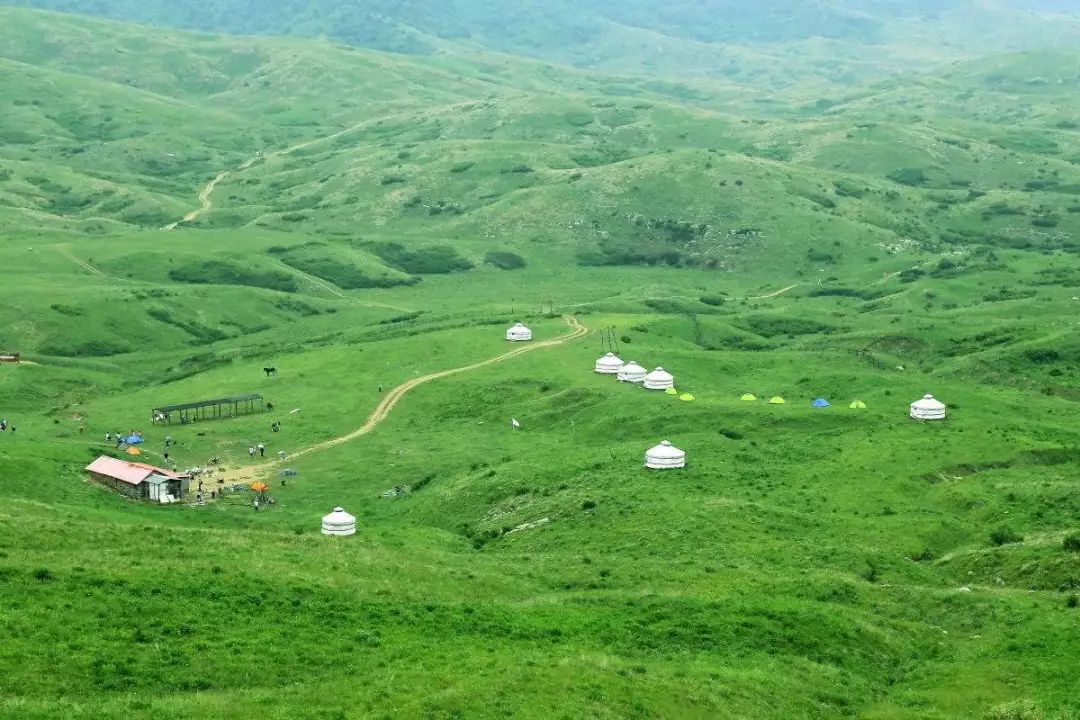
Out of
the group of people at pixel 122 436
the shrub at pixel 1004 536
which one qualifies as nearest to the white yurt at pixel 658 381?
the group of people at pixel 122 436

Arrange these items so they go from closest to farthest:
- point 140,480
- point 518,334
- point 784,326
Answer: point 140,480 < point 518,334 < point 784,326

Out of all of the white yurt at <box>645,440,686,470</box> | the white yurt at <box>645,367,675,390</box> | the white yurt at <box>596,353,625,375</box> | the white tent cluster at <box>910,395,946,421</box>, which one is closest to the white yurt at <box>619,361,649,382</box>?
the white yurt at <box>645,367,675,390</box>

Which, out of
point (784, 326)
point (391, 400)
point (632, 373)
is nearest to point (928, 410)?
point (632, 373)

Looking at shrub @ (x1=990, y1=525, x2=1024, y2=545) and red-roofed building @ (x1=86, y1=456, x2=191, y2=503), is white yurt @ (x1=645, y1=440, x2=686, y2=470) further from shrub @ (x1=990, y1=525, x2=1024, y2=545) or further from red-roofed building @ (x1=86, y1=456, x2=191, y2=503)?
red-roofed building @ (x1=86, y1=456, x2=191, y2=503)

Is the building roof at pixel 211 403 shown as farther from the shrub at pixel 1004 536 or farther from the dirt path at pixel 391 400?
the shrub at pixel 1004 536

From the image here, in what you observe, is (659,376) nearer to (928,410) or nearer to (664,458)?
(928,410)

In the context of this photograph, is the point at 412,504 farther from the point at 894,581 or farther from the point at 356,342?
the point at 356,342

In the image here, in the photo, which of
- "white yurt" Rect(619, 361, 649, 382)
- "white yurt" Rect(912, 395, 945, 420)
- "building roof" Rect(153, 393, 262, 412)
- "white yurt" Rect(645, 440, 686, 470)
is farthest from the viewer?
"building roof" Rect(153, 393, 262, 412)
